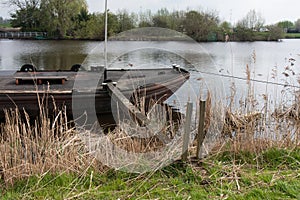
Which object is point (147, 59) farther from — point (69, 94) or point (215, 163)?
point (215, 163)

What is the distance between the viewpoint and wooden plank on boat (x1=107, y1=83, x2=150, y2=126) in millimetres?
3426

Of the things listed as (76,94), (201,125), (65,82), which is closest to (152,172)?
(201,125)

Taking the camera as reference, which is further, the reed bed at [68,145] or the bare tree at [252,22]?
the bare tree at [252,22]

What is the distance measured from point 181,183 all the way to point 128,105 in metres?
2.08

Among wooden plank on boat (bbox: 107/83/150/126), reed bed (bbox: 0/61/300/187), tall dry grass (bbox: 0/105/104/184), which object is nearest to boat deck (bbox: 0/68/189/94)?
wooden plank on boat (bbox: 107/83/150/126)

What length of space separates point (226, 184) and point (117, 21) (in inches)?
601

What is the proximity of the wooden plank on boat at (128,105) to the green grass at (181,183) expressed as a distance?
94cm

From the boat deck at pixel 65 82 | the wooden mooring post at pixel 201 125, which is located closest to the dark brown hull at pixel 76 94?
the boat deck at pixel 65 82

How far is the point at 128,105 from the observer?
167 inches

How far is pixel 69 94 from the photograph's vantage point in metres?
5.23

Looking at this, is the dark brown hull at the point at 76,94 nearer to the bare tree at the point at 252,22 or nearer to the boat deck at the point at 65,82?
the boat deck at the point at 65,82

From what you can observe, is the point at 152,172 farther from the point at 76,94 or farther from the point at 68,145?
the point at 76,94

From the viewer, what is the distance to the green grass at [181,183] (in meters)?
2.16

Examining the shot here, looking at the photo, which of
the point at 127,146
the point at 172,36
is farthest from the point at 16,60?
the point at 127,146
